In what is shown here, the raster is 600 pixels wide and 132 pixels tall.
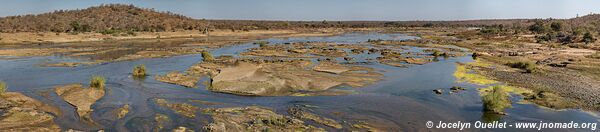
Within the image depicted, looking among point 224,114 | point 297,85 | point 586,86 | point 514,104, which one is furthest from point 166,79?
point 586,86

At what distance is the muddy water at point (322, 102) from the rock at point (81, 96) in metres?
0.27

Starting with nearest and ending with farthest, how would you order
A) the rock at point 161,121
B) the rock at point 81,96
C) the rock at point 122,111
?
the rock at point 161,121 < the rock at point 122,111 < the rock at point 81,96

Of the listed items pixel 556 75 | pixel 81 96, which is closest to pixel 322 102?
pixel 81 96

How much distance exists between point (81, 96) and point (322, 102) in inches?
384

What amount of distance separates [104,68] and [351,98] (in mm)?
18319

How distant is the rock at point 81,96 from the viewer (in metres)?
15.9

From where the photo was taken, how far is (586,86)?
2092 cm

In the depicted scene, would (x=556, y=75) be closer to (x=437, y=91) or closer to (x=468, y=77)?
(x=468, y=77)

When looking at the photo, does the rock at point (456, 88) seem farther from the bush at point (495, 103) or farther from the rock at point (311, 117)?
the rock at point (311, 117)

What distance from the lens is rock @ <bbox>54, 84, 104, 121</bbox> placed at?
15.9 m

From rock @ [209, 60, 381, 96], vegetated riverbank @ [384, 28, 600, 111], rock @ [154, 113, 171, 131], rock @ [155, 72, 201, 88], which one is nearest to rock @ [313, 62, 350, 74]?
rock @ [209, 60, 381, 96]

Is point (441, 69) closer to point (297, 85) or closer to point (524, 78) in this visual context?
point (524, 78)

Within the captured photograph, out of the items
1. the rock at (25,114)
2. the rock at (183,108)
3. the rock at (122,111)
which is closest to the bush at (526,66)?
the rock at (183,108)

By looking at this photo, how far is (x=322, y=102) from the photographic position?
58.5ft
